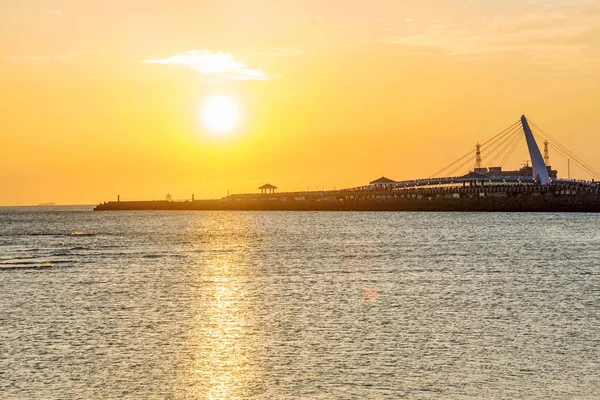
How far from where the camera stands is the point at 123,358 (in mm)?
26531

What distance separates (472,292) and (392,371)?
1945cm

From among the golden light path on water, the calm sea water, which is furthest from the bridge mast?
the golden light path on water

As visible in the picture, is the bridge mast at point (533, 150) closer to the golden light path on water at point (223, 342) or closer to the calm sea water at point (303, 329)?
the calm sea water at point (303, 329)

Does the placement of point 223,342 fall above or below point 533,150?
below

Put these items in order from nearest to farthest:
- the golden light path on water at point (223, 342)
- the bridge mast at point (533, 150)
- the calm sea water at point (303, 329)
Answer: the golden light path on water at point (223, 342), the calm sea water at point (303, 329), the bridge mast at point (533, 150)

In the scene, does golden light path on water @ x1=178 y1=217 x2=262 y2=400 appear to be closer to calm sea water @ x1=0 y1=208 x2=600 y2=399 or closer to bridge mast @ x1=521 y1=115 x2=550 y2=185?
calm sea water @ x1=0 y1=208 x2=600 y2=399

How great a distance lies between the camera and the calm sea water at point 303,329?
2319cm

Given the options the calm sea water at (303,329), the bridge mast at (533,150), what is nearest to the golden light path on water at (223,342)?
the calm sea water at (303,329)

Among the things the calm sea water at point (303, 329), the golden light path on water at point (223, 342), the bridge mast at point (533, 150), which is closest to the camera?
the golden light path on water at point (223, 342)

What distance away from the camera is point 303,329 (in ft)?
104

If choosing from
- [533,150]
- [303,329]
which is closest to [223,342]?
[303,329]

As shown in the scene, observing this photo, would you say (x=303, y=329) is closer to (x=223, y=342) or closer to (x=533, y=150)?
(x=223, y=342)

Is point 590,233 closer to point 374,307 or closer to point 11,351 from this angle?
point 374,307

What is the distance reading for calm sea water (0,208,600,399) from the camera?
2319cm
